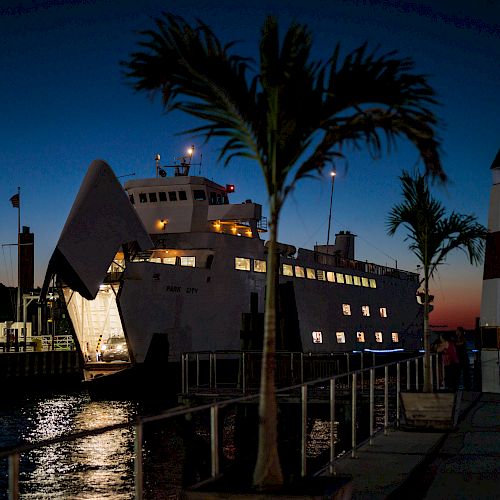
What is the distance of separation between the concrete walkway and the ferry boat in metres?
16.3

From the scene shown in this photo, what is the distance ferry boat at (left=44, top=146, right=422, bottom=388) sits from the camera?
3450 centimetres

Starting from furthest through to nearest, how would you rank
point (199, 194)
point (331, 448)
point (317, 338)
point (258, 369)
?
1. point (317, 338)
2. point (199, 194)
3. point (258, 369)
4. point (331, 448)

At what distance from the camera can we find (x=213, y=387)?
77.6ft

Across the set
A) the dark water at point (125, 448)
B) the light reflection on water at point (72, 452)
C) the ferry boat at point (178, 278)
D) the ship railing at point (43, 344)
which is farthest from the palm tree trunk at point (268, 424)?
the ship railing at point (43, 344)

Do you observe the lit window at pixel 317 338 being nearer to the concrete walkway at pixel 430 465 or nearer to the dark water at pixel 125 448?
the dark water at pixel 125 448

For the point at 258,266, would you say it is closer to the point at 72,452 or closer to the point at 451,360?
the point at 72,452

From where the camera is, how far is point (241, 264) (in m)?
42.4

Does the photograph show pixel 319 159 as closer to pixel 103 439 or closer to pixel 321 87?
pixel 321 87

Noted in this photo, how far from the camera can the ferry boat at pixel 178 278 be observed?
34500 millimetres

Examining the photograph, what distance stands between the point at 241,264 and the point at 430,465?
3233cm

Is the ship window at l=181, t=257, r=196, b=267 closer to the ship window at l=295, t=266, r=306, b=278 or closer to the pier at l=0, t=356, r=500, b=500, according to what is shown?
the ship window at l=295, t=266, r=306, b=278

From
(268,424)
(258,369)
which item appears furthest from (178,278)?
(268,424)

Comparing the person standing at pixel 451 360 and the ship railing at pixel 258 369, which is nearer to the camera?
the person standing at pixel 451 360

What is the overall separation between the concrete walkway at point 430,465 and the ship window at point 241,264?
27.8 meters
